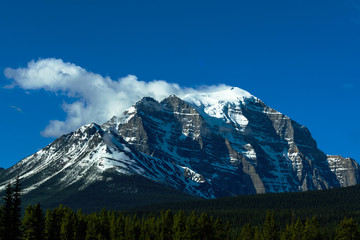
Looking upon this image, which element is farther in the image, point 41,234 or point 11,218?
point 41,234

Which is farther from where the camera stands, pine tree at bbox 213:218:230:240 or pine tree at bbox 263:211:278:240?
pine tree at bbox 213:218:230:240

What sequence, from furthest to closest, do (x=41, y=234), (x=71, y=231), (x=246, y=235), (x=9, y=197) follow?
(x=246, y=235), (x=71, y=231), (x=41, y=234), (x=9, y=197)

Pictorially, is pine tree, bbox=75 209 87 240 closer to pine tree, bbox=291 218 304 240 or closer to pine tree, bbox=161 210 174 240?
pine tree, bbox=161 210 174 240

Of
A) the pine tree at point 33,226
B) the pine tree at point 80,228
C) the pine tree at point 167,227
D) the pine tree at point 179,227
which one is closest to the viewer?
the pine tree at point 33,226

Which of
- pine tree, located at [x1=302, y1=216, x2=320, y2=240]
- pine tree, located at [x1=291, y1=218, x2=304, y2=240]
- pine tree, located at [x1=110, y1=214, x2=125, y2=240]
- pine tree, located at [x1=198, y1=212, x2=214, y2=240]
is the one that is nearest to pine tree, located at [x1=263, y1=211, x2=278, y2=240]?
pine tree, located at [x1=291, y1=218, x2=304, y2=240]

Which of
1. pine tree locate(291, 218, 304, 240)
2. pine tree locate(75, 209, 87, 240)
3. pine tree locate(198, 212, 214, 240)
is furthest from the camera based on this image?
pine tree locate(198, 212, 214, 240)

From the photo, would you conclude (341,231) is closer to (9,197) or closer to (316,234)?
(316,234)

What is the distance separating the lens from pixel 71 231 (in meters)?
169

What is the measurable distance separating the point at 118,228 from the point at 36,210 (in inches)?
1398

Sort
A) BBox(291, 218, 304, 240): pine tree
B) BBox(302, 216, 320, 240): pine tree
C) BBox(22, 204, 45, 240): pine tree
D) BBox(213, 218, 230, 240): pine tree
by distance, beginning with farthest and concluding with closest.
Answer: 1. BBox(213, 218, 230, 240): pine tree
2. BBox(302, 216, 320, 240): pine tree
3. BBox(291, 218, 304, 240): pine tree
4. BBox(22, 204, 45, 240): pine tree

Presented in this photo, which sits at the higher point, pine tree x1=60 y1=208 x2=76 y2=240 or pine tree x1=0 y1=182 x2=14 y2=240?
pine tree x1=60 y1=208 x2=76 y2=240

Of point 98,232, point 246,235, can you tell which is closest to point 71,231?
point 98,232

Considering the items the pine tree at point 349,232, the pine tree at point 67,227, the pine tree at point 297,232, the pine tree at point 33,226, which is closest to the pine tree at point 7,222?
the pine tree at point 33,226

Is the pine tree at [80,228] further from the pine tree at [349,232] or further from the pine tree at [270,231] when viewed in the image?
the pine tree at [349,232]
